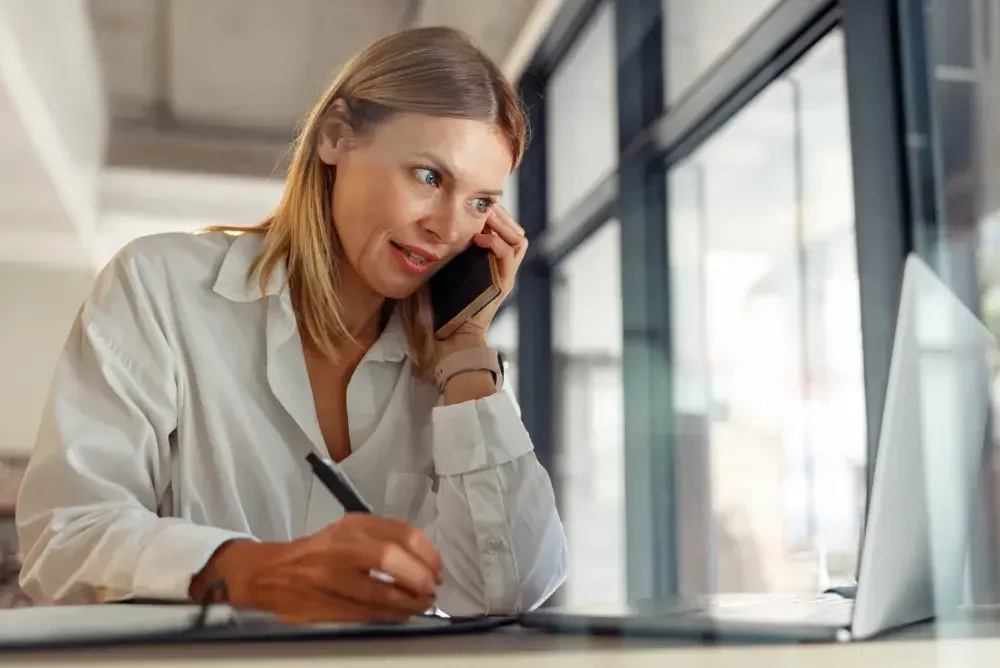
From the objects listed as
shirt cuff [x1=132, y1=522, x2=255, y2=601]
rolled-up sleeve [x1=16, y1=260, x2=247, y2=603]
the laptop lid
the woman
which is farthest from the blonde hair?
the laptop lid

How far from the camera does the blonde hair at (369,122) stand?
64 centimetres

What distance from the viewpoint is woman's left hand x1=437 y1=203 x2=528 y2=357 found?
0.66 metres

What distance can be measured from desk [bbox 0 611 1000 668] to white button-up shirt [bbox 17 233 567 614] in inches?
9.6

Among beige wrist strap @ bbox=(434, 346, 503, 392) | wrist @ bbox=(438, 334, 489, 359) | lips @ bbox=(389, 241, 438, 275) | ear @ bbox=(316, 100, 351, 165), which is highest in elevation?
ear @ bbox=(316, 100, 351, 165)

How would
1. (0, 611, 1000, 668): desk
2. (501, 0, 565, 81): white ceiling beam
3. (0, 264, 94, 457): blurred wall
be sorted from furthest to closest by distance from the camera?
1. (501, 0, 565, 81): white ceiling beam
2. (0, 264, 94, 457): blurred wall
3. (0, 611, 1000, 668): desk

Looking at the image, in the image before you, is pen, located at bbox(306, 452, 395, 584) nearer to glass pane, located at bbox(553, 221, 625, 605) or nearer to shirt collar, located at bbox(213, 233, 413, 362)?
shirt collar, located at bbox(213, 233, 413, 362)

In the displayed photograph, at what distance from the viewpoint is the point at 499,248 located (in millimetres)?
666

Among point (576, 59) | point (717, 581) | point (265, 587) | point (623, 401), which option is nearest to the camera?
point (265, 587)

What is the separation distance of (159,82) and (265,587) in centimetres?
124

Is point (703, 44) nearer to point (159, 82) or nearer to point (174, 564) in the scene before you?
point (159, 82)

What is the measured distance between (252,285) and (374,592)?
31 cm

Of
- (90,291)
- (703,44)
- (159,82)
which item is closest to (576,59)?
(703,44)

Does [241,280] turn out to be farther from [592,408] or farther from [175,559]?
[592,408]

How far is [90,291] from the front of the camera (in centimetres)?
58
